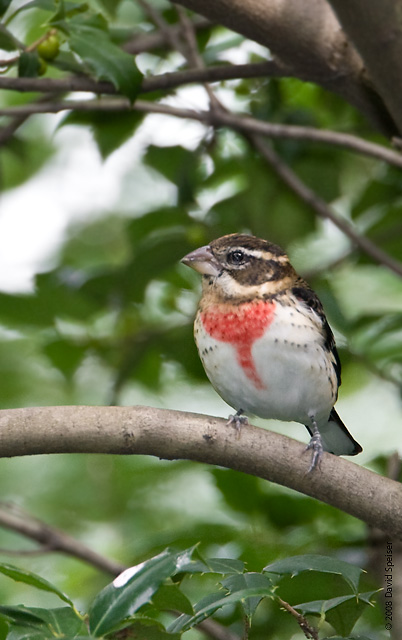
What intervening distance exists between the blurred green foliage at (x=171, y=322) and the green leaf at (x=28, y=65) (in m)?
0.08

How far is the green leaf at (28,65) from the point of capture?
2898 mm

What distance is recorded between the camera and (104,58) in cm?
281

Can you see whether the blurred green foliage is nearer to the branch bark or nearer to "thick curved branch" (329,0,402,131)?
the branch bark

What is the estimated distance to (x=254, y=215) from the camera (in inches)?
Result: 156

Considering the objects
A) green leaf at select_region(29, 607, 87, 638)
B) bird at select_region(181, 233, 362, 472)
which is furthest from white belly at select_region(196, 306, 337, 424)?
green leaf at select_region(29, 607, 87, 638)

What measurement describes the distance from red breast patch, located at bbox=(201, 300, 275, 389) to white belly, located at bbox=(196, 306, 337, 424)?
0.05 ft

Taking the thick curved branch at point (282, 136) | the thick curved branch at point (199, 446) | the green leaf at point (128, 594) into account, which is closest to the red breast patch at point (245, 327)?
the thick curved branch at point (199, 446)

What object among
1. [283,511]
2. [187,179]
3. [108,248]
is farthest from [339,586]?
[108,248]

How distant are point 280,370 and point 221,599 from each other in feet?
4.62

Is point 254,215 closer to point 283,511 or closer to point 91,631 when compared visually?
point 283,511

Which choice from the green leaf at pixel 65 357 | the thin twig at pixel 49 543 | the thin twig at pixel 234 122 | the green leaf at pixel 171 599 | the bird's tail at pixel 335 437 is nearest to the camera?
the green leaf at pixel 171 599

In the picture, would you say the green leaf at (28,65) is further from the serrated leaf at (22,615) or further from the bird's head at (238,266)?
the serrated leaf at (22,615)

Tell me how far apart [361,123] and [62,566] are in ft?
8.78

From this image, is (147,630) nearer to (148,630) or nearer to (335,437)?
(148,630)
